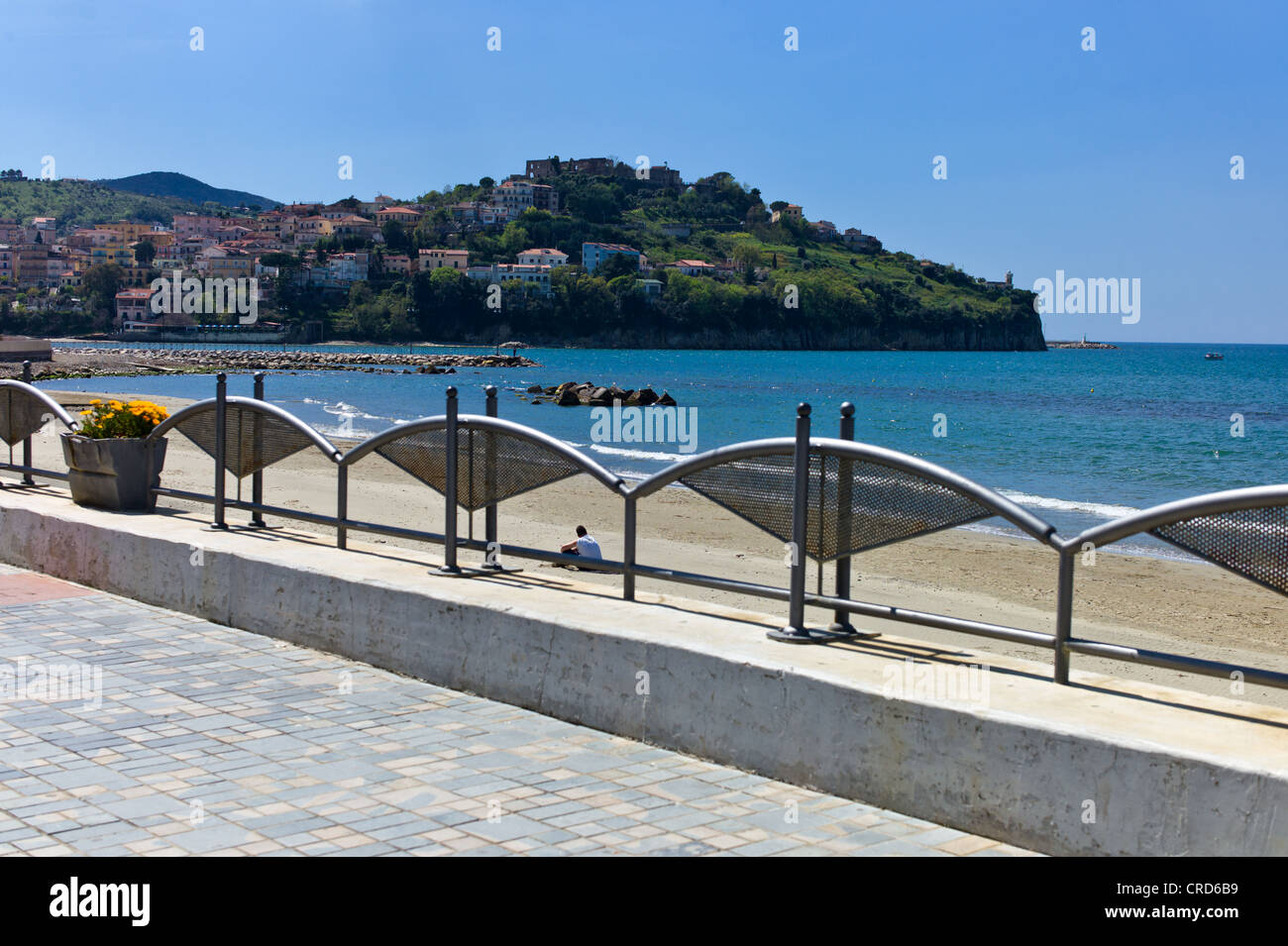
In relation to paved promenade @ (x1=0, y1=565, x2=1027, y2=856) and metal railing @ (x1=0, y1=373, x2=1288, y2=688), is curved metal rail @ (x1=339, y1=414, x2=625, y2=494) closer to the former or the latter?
metal railing @ (x1=0, y1=373, x2=1288, y2=688)

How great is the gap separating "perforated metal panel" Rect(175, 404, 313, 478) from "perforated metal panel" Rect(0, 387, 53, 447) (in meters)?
3.12

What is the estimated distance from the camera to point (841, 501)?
5.25m

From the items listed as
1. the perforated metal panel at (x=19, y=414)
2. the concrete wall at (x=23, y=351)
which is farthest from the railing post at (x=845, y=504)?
the concrete wall at (x=23, y=351)

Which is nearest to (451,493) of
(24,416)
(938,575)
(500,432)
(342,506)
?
(500,432)

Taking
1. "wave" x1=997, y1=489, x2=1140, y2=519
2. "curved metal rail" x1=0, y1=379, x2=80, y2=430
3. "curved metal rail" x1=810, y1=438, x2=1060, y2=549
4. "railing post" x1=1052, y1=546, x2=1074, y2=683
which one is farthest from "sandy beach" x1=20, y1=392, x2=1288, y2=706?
"wave" x1=997, y1=489, x2=1140, y2=519

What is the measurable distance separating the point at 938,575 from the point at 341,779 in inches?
534

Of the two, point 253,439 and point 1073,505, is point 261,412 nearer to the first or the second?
point 253,439

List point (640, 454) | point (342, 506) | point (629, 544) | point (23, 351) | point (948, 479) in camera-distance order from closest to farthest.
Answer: point (948, 479), point (629, 544), point (342, 506), point (640, 454), point (23, 351)

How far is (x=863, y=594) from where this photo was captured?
1493 centimetres

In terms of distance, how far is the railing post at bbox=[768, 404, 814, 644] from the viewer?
17.1 feet

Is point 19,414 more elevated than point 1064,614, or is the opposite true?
point 19,414

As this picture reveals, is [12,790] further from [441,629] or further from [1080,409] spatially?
[1080,409]
